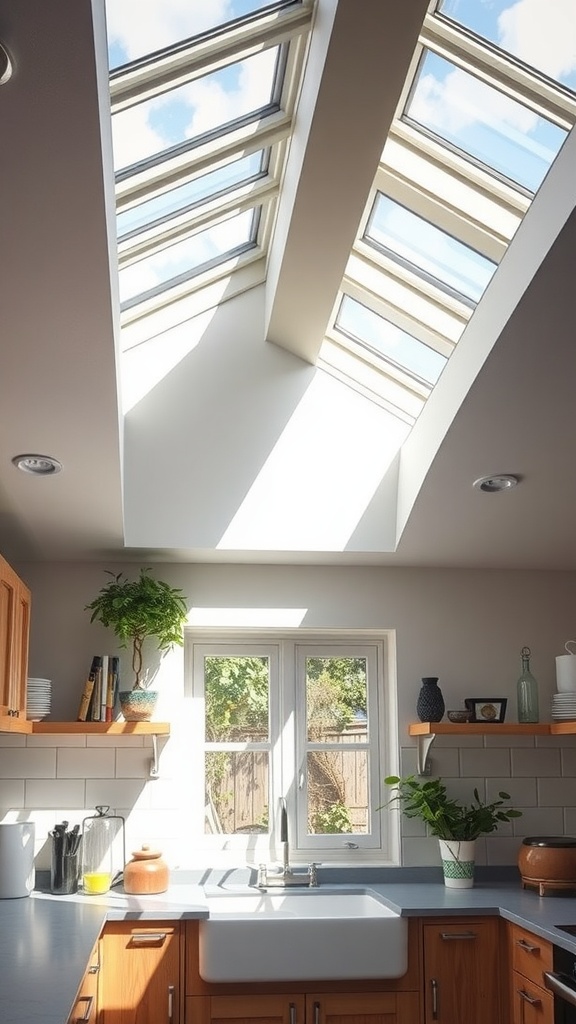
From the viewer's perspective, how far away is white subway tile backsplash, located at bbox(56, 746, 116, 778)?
14.8ft

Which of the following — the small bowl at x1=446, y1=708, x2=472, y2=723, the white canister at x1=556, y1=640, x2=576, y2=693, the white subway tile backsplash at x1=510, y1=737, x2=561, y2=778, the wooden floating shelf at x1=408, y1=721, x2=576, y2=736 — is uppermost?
the white canister at x1=556, y1=640, x2=576, y2=693

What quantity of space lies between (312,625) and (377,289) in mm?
1605

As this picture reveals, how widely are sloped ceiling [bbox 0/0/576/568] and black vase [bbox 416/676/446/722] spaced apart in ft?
1.87

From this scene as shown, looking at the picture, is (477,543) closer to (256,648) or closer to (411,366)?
(411,366)

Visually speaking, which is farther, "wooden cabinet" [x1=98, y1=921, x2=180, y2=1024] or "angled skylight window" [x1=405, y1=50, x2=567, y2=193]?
"wooden cabinet" [x1=98, y1=921, x2=180, y2=1024]

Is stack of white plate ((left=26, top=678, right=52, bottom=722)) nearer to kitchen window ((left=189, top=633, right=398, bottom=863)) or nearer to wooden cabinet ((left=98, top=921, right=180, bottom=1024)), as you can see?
kitchen window ((left=189, top=633, right=398, bottom=863))

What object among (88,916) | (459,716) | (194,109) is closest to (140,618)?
(88,916)

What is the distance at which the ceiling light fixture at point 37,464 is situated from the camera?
3.58 m

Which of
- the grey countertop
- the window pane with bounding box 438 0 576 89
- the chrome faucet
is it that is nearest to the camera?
the window pane with bounding box 438 0 576 89

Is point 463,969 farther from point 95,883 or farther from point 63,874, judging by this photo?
point 63,874

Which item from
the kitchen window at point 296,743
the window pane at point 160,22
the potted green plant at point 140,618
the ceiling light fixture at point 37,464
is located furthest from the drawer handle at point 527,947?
A: the window pane at point 160,22

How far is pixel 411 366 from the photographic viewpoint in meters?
4.27

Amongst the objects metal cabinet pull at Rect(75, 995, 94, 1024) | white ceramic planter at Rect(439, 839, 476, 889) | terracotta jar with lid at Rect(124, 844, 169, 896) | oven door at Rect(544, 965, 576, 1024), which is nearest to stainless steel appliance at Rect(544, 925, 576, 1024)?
oven door at Rect(544, 965, 576, 1024)

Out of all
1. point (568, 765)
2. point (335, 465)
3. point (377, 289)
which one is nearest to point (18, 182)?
point (377, 289)
